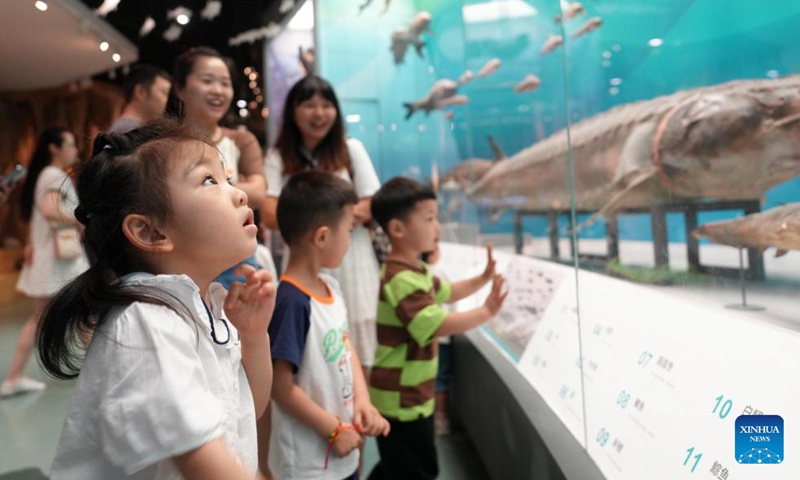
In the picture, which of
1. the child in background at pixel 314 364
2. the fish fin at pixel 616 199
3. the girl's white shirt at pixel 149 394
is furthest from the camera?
the fish fin at pixel 616 199

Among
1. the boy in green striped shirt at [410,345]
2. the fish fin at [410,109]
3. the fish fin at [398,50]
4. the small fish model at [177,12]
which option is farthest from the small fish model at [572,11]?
the fish fin at [398,50]

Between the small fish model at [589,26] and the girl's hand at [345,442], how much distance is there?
1438mm

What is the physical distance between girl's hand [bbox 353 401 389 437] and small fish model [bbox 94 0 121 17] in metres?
1.44

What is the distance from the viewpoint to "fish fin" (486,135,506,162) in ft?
9.52

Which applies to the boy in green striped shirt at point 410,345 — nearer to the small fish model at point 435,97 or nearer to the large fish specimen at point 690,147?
the large fish specimen at point 690,147

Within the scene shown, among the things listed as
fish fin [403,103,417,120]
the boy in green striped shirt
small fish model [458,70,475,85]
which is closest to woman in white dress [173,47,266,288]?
the boy in green striped shirt

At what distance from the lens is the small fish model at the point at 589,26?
1.74 meters

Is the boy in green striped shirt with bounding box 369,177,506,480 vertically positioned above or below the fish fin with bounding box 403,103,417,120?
below

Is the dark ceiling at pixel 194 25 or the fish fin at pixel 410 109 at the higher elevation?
the dark ceiling at pixel 194 25

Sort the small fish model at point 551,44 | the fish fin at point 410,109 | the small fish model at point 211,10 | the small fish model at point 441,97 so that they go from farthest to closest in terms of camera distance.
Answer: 1. the fish fin at point 410,109
2. the small fish model at point 441,97
3. the small fish model at point 211,10
4. the small fish model at point 551,44

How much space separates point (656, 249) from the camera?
1370mm

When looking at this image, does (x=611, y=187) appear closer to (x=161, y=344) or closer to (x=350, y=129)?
(x=161, y=344)

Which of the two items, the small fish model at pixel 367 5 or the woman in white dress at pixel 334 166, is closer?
the woman in white dress at pixel 334 166

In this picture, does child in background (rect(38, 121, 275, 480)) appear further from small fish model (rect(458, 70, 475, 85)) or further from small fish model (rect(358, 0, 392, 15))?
small fish model (rect(358, 0, 392, 15))
